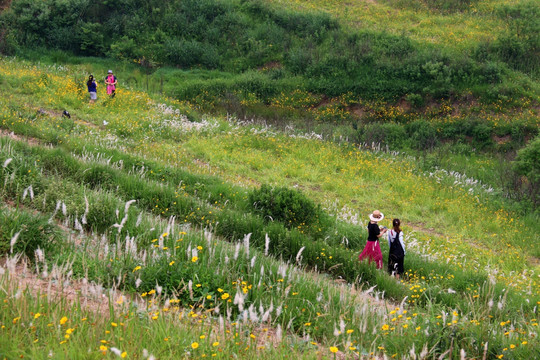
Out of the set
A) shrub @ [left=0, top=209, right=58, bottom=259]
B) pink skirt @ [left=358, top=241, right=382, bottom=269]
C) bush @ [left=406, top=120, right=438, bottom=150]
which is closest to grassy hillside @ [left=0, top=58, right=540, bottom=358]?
shrub @ [left=0, top=209, right=58, bottom=259]

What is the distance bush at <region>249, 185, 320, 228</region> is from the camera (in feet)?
31.0

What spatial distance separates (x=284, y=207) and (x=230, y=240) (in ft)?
5.57

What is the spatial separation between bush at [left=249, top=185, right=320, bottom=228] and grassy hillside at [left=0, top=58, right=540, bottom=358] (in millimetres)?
154

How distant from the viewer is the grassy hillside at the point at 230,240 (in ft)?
12.5

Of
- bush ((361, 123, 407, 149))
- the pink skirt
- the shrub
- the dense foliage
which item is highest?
the dense foliage

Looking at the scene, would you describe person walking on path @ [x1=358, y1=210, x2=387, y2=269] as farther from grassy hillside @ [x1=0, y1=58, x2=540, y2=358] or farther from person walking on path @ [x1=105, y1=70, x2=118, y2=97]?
person walking on path @ [x1=105, y1=70, x2=118, y2=97]

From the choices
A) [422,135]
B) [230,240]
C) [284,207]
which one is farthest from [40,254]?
[422,135]

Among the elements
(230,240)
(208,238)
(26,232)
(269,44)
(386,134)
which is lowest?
(386,134)

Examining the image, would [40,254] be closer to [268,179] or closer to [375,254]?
[375,254]

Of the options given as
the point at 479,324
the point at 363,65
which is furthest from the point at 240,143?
the point at 363,65

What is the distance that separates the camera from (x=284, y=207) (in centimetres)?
957

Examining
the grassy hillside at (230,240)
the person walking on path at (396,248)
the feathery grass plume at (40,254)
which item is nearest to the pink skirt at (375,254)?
the person walking on path at (396,248)

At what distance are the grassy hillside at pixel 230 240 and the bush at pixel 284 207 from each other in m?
0.15

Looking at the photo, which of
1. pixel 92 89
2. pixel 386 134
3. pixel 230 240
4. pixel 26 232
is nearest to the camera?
pixel 26 232
